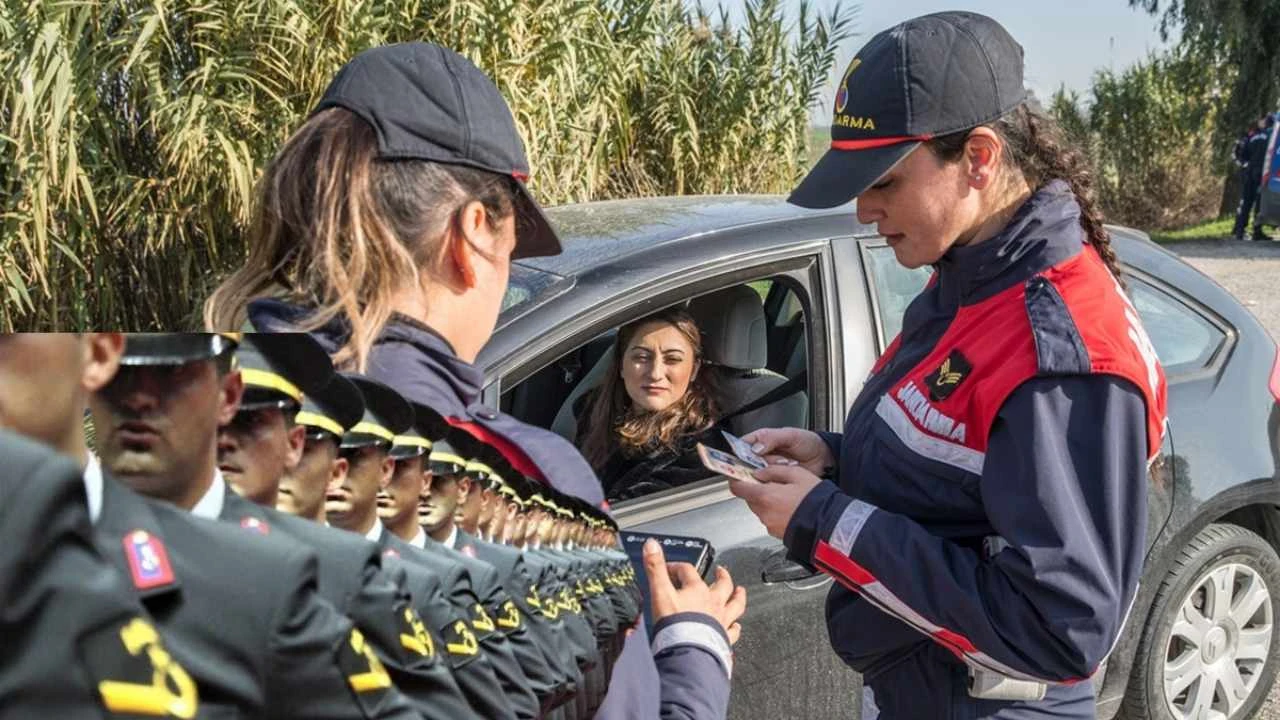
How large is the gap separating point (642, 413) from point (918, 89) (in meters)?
1.38

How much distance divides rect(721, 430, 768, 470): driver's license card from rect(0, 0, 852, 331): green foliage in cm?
255

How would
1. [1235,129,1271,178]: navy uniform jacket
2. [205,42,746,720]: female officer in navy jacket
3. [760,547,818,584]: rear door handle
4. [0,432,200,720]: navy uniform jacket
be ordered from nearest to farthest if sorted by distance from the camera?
[0,432,200,720]: navy uniform jacket < [205,42,746,720]: female officer in navy jacket < [760,547,818,584]: rear door handle < [1235,129,1271,178]: navy uniform jacket

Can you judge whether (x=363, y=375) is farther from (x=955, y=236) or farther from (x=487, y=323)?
(x=955, y=236)

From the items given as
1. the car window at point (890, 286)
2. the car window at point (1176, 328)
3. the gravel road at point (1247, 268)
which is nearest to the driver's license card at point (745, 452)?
the car window at point (890, 286)

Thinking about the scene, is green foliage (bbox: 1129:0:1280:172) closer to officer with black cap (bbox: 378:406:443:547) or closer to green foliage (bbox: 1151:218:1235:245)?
green foliage (bbox: 1151:218:1235:245)

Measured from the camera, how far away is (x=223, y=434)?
2.61 feet

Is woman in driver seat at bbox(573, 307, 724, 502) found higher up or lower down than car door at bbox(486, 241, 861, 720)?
higher up

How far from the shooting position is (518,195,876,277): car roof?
9.96 feet

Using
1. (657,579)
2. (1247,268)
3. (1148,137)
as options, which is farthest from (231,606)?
(1148,137)

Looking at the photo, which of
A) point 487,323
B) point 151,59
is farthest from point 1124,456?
point 151,59

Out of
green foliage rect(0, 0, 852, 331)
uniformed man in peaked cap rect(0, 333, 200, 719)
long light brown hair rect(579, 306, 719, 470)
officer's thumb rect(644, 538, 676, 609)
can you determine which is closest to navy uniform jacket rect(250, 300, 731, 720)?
officer's thumb rect(644, 538, 676, 609)

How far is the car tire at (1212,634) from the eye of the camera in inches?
147

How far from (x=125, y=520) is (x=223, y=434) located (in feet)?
0.41

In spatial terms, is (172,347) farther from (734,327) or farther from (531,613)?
(734,327)
